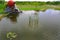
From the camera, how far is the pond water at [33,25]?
8.09m

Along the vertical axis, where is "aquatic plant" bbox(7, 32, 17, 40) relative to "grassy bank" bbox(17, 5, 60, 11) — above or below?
above

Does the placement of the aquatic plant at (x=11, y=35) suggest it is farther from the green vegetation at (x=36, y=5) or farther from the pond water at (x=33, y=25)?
the green vegetation at (x=36, y=5)

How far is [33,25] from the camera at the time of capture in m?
9.71

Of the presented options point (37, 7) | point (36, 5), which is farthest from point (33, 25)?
point (36, 5)

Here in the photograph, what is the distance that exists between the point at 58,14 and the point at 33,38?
4652mm

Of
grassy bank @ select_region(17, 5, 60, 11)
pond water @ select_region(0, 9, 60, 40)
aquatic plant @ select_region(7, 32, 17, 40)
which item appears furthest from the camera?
grassy bank @ select_region(17, 5, 60, 11)

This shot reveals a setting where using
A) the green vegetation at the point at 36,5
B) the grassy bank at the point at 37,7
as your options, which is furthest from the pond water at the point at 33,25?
the green vegetation at the point at 36,5

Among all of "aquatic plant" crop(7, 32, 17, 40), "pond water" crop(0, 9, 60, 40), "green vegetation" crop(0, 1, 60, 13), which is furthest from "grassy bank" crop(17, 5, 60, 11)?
"aquatic plant" crop(7, 32, 17, 40)

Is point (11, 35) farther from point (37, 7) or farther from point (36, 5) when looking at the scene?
point (36, 5)

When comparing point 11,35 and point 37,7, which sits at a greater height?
point 11,35

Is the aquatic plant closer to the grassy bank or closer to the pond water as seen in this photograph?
the pond water

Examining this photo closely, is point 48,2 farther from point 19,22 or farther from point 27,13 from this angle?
point 19,22

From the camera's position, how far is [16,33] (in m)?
8.38

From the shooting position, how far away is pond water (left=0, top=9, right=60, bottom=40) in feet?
26.5
